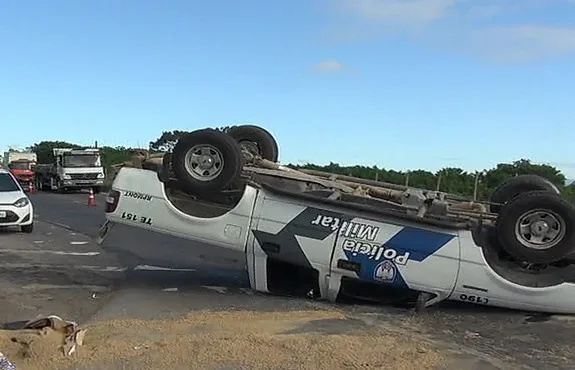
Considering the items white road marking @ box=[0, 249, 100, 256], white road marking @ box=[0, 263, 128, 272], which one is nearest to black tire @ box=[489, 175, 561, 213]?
white road marking @ box=[0, 263, 128, 272]

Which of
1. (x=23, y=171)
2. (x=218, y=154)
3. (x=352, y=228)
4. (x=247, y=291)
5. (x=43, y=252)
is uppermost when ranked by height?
(x=218, y=154)

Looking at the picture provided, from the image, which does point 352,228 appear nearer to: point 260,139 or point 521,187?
point 521,187

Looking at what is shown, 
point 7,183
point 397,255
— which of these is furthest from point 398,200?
point 7,183

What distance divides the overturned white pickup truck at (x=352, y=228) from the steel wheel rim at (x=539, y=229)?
0.01 metres

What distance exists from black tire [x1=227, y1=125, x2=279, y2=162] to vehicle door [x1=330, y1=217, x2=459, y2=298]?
99.4 inches

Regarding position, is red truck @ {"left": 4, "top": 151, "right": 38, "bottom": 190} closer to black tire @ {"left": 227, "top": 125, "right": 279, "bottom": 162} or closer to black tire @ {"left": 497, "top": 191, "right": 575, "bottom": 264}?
black tire @ {"left": 227, "top": 125, "right": 279, "bottom": 162}

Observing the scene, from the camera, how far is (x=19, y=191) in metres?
19.3

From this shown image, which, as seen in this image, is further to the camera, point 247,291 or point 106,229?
point 106,229

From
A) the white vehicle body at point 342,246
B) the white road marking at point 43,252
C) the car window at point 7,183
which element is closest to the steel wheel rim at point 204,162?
the white vehicle body at point 342,246

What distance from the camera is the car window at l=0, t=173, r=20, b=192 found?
63.8 ft

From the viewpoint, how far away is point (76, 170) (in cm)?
4316

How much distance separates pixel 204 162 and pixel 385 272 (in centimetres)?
241

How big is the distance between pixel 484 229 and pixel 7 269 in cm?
701

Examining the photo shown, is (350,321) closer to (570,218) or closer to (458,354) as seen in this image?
(458,354)
